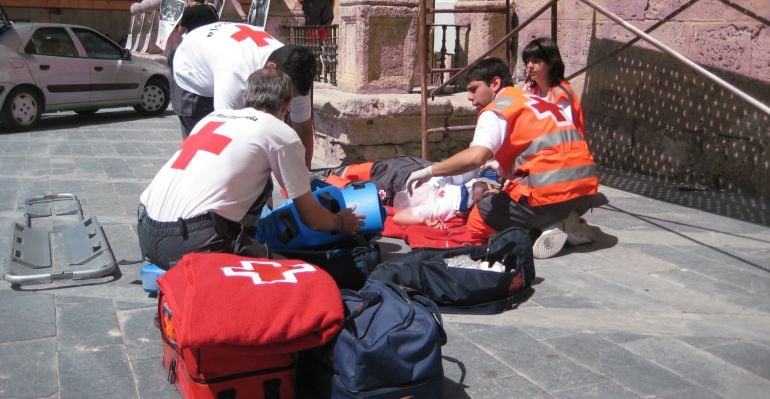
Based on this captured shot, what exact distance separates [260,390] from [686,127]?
5.26 meters

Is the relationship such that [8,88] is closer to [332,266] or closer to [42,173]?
[42,173]

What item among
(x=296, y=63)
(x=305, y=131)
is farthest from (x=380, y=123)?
(x=296, y=63)

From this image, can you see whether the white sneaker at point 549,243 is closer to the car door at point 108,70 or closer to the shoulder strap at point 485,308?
the shoulder strap at point 485,308

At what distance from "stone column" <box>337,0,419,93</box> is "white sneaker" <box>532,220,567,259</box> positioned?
3576 mm

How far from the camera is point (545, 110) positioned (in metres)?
5.01

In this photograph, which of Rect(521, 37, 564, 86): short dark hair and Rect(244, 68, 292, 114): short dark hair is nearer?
Rect(244, 68, 292, 114): short dark hair

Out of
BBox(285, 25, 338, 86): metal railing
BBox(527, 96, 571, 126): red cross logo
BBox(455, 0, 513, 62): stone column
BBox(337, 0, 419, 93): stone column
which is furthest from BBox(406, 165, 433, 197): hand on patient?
BBox(285, 25, 338, 86): metal railing

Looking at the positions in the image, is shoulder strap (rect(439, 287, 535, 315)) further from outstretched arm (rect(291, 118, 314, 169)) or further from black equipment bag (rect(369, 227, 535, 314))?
outstretched arm (rect(291, 118, 314, 169))

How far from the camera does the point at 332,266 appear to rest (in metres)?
4.20

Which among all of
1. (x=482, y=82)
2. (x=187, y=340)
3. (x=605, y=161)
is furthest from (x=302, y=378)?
(x=605, y=161)

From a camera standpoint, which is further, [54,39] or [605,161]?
[54,39]

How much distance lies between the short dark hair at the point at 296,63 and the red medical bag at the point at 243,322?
1.68 metres

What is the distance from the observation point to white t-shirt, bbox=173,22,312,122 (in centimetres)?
489

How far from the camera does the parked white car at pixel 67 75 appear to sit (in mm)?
10828
